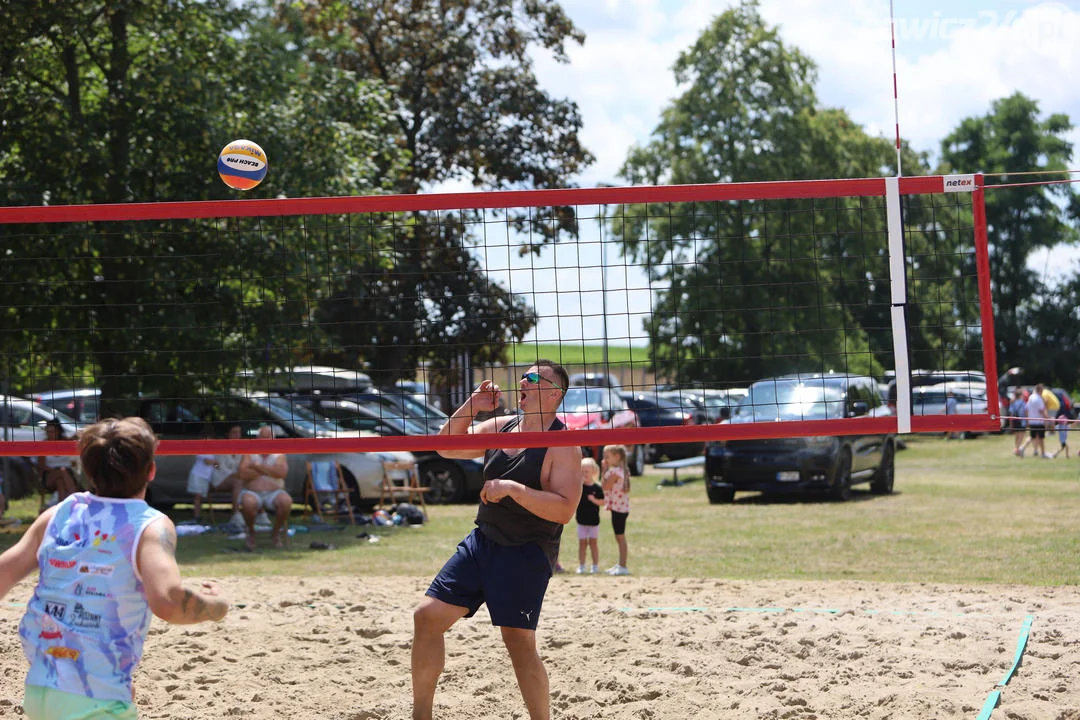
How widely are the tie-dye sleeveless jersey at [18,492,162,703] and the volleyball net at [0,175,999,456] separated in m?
2.16

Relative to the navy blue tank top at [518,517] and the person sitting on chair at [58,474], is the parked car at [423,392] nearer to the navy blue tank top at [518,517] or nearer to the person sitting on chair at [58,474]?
the navy blue tank top at [518,517]

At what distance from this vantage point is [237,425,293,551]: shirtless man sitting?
39.2ft

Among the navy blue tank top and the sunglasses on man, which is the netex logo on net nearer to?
the sunglasses on man

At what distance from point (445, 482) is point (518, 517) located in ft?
39.1

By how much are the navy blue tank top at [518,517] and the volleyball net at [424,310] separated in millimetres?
94

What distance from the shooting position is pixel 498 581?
468 centimetres

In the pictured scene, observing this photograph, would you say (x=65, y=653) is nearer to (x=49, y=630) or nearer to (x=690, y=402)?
(x=49, y=630)

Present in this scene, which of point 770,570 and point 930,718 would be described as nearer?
point 930,718

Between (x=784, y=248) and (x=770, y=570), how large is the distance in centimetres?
2372

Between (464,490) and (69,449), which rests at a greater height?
(69,449)

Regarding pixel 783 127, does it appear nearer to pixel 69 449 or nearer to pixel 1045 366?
pixel 1045 366

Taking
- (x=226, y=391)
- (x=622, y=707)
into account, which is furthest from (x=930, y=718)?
(x=226, y=391)

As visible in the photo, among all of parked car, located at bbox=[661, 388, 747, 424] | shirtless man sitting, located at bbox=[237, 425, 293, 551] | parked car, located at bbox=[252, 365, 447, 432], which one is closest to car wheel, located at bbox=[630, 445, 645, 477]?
parked car, located at bbox=[661, 388, 747, 424]

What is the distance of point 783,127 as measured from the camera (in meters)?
32.7
